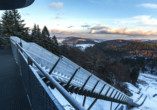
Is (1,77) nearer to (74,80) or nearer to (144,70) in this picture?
(74,80)

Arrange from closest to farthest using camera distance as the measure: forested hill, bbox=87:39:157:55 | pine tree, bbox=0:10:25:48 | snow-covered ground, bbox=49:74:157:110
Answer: snow-covered ground, bbox=49:74:157:110, pine tree, bbox=0:10:25:48, forested hill, bbox=87:39:157:55


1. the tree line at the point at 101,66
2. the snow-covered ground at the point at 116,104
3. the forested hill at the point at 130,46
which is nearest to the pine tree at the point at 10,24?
the tree line at the point at 101,66

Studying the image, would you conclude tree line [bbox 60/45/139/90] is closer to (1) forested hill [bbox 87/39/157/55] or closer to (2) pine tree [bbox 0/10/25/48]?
(2) pine tree [bbox 0/10/25/48]

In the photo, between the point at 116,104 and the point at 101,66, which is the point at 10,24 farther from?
the point at 101,66

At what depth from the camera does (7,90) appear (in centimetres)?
269

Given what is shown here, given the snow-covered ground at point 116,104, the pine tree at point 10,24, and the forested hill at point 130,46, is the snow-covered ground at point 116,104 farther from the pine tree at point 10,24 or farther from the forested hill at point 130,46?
the forested hill at point 130,46

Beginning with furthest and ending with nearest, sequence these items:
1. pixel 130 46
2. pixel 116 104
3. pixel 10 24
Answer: pixel 130 46, pixel 10 24, pixel 116 104

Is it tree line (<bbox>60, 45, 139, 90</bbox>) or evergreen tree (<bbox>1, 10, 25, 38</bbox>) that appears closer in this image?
evergreen tree (<bbox>1, 10, 25, 38</bbox>)

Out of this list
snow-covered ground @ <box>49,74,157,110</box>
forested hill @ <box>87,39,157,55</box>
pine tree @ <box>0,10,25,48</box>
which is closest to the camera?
snow-covered ground @ <box>49,74,157,110</box>

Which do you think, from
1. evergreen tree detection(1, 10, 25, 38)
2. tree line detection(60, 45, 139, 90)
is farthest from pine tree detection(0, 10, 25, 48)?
tree line detection(60, 45, 139, 90)

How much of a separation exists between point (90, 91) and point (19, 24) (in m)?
22.9

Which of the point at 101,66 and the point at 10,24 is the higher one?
the point at 10,24

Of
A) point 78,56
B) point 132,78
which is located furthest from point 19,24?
point 132,78

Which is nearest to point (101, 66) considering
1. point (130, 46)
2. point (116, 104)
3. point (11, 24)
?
point (116, 104)
